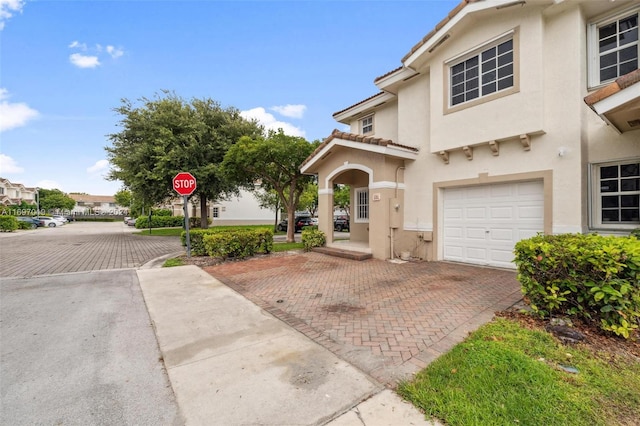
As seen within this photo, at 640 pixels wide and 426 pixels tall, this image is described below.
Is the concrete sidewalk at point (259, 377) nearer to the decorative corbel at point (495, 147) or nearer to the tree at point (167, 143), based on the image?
the decorative corbel at point (495, 147)

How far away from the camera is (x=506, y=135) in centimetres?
754

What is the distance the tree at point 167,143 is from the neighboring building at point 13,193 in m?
59.9

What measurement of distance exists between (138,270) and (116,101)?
17.9 metres

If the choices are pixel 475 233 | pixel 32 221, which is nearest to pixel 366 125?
pixel 475 233

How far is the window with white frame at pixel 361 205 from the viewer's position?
13587 mm

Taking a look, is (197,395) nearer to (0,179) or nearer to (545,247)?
(545,247)

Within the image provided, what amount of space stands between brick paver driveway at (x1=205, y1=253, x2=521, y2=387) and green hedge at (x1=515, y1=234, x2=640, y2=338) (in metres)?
0.96

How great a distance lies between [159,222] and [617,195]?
1601 inches

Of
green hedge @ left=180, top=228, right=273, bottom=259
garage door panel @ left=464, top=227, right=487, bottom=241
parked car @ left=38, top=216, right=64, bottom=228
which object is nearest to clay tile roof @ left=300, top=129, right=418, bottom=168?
garage door panel @ left=464, top=227, right=487, bottom=241

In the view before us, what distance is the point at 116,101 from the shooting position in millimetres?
20500

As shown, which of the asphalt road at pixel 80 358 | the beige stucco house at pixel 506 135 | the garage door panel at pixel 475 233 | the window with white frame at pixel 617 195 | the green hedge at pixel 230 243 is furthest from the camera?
→ the green hedge at pixel 230 243

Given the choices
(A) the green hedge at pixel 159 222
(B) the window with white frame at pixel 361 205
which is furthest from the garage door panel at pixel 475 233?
(A) the green hedge at pixel 159 222

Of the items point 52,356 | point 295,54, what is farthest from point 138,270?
point 295,54

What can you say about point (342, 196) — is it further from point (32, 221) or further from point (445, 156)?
point (32, 221)
